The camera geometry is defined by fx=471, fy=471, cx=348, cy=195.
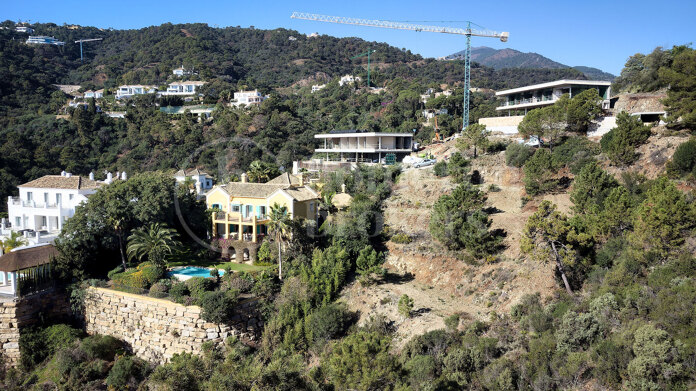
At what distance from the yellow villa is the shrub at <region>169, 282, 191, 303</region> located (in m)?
6.41

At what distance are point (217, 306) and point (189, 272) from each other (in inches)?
225

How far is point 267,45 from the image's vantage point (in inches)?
6880

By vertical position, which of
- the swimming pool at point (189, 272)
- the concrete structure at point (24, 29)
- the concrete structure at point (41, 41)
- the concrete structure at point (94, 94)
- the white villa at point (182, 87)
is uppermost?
the concrete structure at point (24, 29)

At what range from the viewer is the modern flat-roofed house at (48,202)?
3444 cm

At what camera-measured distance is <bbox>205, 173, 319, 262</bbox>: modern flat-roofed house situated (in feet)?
108

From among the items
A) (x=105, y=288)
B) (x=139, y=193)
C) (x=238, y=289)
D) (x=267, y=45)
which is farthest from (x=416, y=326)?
(x=267, y=45)

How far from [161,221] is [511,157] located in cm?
2848

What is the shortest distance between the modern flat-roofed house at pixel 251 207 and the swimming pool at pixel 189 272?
8.65ft

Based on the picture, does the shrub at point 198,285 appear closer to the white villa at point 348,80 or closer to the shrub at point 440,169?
the shrub at point 440,169

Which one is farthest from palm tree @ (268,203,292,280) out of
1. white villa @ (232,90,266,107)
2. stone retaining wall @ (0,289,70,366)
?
white villa @ (232,90,266,107)

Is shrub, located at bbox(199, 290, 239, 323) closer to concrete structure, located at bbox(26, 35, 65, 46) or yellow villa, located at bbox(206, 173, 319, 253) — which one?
yellow villa, located at bbox(206, 173, 319, 253)

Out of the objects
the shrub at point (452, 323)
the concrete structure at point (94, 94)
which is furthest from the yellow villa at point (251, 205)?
the concrete structure at point (94, 94)

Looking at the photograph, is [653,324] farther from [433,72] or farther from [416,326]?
[433,72]

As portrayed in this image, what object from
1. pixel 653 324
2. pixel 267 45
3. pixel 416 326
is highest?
pixel 267 45
